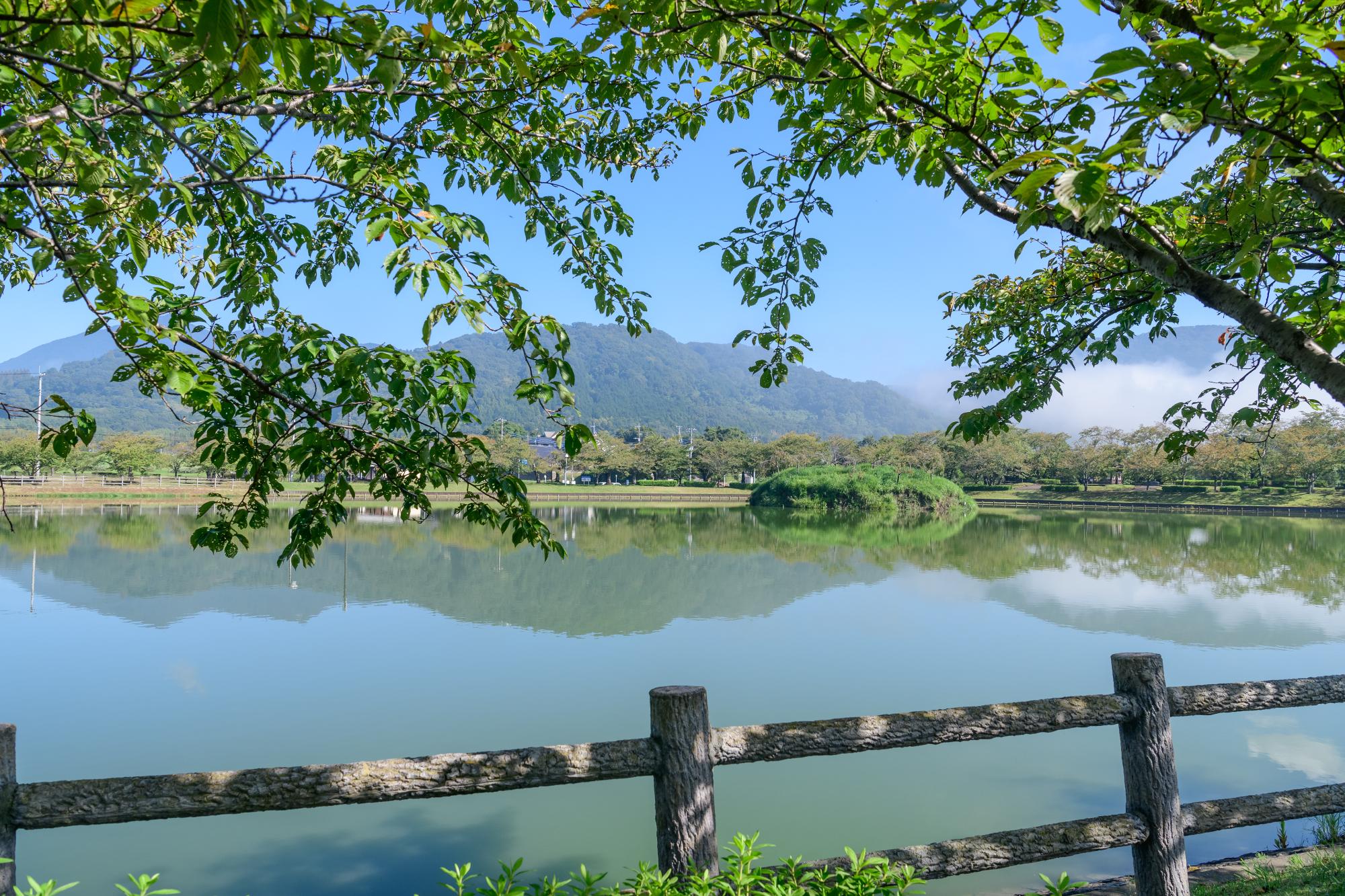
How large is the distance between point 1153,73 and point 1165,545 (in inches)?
1029

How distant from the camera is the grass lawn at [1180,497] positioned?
44531 millimetres

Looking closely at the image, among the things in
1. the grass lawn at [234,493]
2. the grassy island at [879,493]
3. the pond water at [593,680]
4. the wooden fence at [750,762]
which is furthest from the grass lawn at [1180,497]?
the wooden fence at [750,762]

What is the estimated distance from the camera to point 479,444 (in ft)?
10.9

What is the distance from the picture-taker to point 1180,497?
168ft

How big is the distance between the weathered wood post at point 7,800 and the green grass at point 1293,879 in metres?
4.55

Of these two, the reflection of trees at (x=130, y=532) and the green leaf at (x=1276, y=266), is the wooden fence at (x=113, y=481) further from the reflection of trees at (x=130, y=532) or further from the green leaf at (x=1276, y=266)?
the green leaf at (x=1276, y=266)

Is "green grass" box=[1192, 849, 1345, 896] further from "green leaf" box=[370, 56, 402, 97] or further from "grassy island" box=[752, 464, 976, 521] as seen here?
"grassy island" box=[752, 464, 976, 521]

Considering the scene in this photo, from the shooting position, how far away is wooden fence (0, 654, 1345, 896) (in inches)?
91.8

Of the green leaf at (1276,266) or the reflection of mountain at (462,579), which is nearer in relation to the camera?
the green leaf at (1276,266)

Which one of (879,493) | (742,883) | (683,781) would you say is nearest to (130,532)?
(683,781)

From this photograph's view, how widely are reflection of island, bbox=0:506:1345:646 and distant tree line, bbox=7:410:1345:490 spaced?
10.4 m

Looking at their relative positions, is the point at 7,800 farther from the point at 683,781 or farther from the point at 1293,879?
the point at 1293,879

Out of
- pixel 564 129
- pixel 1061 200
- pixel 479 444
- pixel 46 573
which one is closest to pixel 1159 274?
pixel 1061 200

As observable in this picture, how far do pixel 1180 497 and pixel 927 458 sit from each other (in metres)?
17.3
